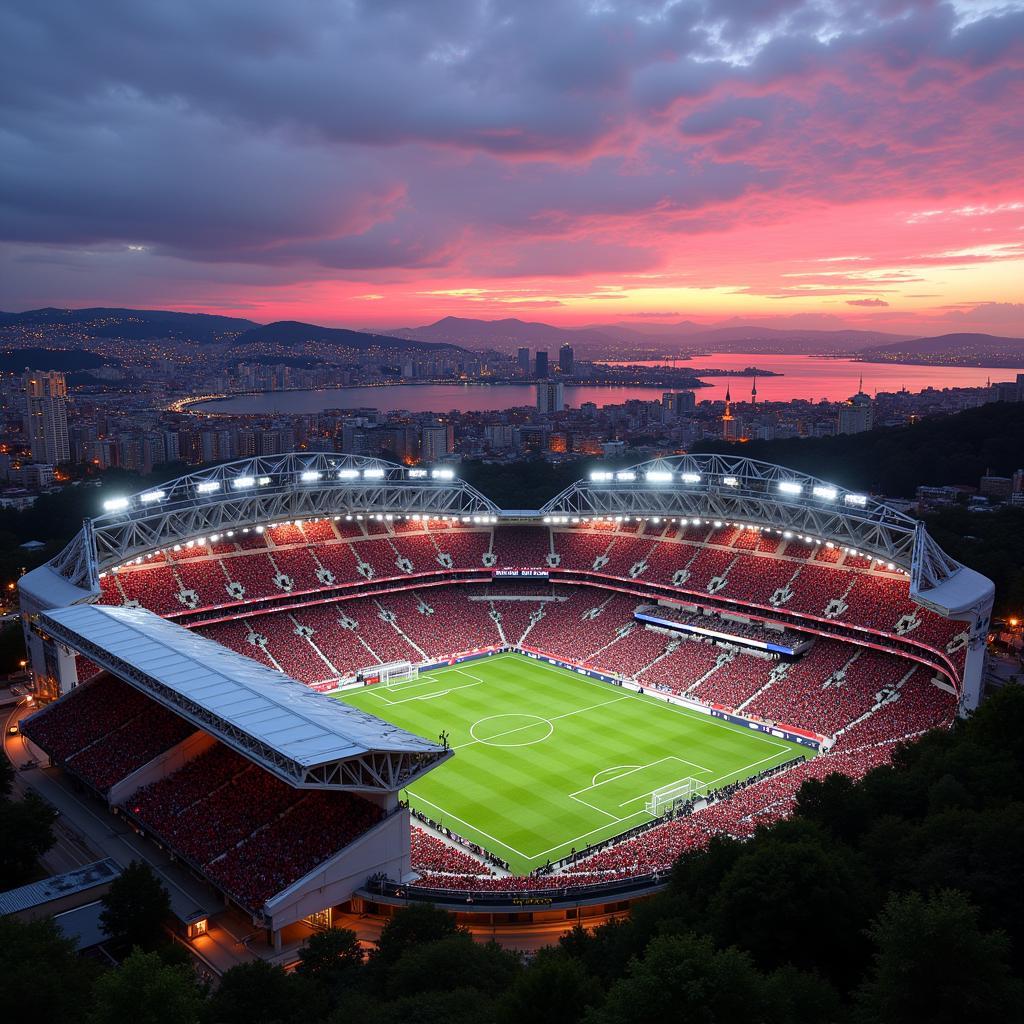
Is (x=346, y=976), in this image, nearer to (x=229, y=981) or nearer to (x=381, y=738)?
(x=229, y=981)

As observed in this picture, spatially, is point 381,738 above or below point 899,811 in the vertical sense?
above

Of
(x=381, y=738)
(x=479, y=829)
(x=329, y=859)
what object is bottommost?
(x=479, y=829)

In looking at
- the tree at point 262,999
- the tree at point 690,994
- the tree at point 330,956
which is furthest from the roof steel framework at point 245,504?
the tree at point 690,994

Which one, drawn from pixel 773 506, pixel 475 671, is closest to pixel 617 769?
pixel 475 671

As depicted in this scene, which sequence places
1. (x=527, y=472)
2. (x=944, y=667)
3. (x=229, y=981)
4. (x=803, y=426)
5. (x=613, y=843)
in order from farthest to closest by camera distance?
(x=803, y=426) < (x=527, y=472) < (x=944, y=667) < (x=613, y=843) < (x=229, y=981)

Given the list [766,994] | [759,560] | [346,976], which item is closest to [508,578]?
[759,560]

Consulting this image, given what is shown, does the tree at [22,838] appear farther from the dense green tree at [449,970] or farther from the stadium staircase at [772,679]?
the stadium staircase at [772,679]
